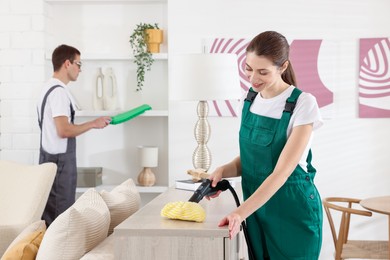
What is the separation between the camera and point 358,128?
5.30 metres

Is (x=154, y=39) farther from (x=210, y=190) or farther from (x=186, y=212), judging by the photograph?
(x=186, y=212)

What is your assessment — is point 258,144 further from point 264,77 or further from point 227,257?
point 227,257

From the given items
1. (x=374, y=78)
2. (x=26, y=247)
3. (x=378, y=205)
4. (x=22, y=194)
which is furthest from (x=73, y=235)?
(x=374, y=78)

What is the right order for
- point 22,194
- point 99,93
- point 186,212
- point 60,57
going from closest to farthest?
point 186,212 → point 22,194 → point 60,57 → point 99,93

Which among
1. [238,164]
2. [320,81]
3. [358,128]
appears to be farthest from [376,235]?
[238,164]

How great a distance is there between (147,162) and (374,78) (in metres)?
1.80

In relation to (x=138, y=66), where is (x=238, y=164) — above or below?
below

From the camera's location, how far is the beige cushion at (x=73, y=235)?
2488 millimetres

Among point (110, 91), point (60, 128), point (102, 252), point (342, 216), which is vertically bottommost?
point (342, 216)

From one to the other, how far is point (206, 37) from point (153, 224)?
3257 millimetres

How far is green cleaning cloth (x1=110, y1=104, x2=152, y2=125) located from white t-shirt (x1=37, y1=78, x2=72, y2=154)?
0.35m

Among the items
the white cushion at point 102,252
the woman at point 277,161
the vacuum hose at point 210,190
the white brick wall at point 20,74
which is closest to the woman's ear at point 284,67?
the woman at point 277,161

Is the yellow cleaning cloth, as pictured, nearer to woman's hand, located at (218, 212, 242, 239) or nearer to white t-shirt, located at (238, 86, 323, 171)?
woman's hand, located at (218, 212, 242, 239)

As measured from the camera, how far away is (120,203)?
3016mm
